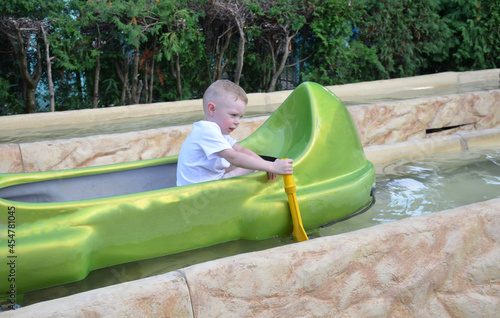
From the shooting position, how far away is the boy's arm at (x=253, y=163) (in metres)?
2.24

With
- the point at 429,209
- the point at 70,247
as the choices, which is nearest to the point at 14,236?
the point at 70,247

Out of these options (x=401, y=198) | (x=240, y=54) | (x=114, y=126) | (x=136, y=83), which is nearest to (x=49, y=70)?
(x=136, y=83)

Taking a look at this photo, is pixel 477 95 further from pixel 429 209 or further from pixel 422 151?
pixel 429 209

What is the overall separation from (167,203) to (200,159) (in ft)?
1.08

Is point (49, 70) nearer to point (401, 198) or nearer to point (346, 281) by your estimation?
point (401, 198)

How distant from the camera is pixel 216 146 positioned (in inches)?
89.5

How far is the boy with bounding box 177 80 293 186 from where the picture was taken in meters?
2.28

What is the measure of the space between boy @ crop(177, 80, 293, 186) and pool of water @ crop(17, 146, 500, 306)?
342 millimetres

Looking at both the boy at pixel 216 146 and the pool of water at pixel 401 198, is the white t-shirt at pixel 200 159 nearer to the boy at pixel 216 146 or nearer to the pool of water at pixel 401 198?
the boy at pixel 216 146

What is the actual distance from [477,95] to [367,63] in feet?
8.57

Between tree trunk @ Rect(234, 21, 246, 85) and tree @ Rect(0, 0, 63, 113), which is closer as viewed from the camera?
tree @ Rect(0, 0, 63, 113)

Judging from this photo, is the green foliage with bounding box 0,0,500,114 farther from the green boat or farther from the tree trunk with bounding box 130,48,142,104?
the green boat

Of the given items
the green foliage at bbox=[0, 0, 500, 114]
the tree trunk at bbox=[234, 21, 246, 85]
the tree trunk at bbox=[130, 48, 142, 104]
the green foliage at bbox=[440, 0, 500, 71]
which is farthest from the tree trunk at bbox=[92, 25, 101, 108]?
the green foliage at bbox=[440, 0, 500, 71]

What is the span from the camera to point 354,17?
272 inches
